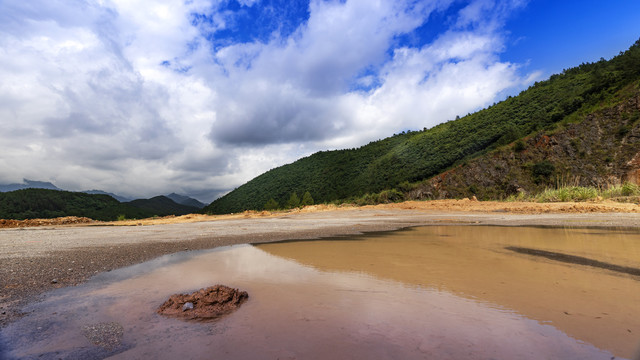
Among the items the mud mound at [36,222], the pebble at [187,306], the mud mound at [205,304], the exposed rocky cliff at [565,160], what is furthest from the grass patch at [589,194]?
the mud mound at [36,222]

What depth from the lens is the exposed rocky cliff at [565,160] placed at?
3281 cm

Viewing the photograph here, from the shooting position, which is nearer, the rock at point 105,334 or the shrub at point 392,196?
the rock at point 105,334

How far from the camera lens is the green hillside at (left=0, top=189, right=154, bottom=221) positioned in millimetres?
49316

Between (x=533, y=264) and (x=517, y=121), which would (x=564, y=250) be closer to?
(x=533, y=264)

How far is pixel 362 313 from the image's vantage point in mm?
3229

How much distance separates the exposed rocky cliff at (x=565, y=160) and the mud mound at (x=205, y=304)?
1539 inches

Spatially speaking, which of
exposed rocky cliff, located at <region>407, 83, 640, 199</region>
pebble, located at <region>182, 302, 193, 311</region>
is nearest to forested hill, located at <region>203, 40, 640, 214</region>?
exposed rocky cliff, located at <region>407, 83, 640, 199</region>

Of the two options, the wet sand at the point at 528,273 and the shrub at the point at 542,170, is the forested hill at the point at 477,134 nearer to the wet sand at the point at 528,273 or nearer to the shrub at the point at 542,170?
the shrub at the point at 542,170

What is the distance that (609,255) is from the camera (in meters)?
6.04

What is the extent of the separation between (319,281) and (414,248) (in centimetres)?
383

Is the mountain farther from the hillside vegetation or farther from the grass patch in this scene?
the grass patch

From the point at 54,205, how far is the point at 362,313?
252 ft

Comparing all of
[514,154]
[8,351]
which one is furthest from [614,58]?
[8,351]

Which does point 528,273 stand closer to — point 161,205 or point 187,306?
point 187,306
